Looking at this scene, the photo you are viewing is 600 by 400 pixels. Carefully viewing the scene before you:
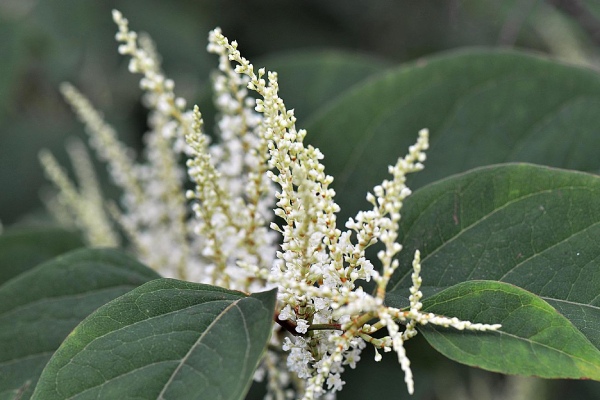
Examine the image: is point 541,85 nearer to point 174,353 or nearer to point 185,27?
point 174,353

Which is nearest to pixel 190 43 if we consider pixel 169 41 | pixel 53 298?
pixel 169 41

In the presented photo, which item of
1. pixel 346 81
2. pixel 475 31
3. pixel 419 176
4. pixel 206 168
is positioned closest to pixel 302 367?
pixel 206 168

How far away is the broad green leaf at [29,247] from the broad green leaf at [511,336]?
47.3 inches

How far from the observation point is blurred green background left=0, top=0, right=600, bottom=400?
120 inches

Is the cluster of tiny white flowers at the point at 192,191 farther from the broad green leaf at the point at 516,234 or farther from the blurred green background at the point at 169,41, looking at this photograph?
the blurred green background at the point at 169,41

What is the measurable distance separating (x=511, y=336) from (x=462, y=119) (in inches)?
31.9

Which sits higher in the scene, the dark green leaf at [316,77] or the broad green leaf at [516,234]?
the dark green leaf at [316,77]

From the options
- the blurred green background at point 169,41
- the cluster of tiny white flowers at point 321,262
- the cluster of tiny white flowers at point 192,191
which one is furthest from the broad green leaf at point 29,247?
the blurred green background at point 169,41

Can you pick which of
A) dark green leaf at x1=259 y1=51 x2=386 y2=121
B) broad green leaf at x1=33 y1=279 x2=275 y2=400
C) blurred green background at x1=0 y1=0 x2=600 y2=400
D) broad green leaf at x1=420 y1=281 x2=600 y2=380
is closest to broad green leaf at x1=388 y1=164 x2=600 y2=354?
broad green leaf at x1=420 y1=281 x2=600 y2=380

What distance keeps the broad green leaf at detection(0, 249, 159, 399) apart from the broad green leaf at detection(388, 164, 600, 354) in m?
0.63

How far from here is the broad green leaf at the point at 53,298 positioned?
1.43 m

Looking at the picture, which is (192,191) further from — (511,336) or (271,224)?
(511,336)

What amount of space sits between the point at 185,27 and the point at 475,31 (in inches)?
65.5

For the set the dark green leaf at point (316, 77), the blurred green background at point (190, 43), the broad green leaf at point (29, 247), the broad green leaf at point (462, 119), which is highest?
the blurred green background at point (190, 43)
